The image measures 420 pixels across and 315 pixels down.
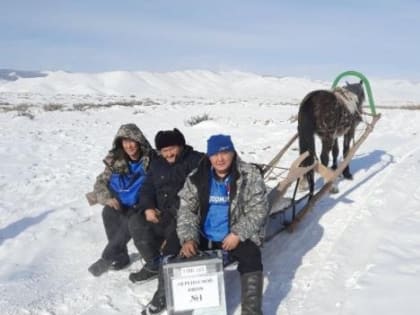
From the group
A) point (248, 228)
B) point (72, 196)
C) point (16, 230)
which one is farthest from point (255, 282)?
point (72, 196)

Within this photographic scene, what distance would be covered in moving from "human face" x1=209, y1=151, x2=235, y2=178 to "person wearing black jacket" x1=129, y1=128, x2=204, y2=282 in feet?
2.20

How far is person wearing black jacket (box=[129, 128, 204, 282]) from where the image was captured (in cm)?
390

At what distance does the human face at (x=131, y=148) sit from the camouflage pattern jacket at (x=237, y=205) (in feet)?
3.21

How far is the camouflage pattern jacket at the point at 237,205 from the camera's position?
331 cm

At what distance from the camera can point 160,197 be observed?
13.2 ft

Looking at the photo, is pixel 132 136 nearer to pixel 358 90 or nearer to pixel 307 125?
pixel 307 125

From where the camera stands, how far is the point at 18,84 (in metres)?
76.2

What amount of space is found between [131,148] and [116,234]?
2.41ft

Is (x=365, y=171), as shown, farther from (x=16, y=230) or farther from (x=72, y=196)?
(x=16, y=230)

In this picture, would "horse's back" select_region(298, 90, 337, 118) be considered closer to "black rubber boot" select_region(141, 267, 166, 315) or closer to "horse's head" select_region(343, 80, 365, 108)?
"horse's head" select_region(343, 80, 365, 108)

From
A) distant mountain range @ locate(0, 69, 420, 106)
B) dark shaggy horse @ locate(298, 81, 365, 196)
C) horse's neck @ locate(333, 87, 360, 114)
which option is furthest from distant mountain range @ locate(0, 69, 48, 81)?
dark shaggy horse @ locate(298, 81, 365, 196)

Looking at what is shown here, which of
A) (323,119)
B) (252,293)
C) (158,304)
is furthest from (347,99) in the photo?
(158,304)

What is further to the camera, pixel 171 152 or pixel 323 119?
pixel 323 119

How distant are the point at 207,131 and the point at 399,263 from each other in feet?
29.2
